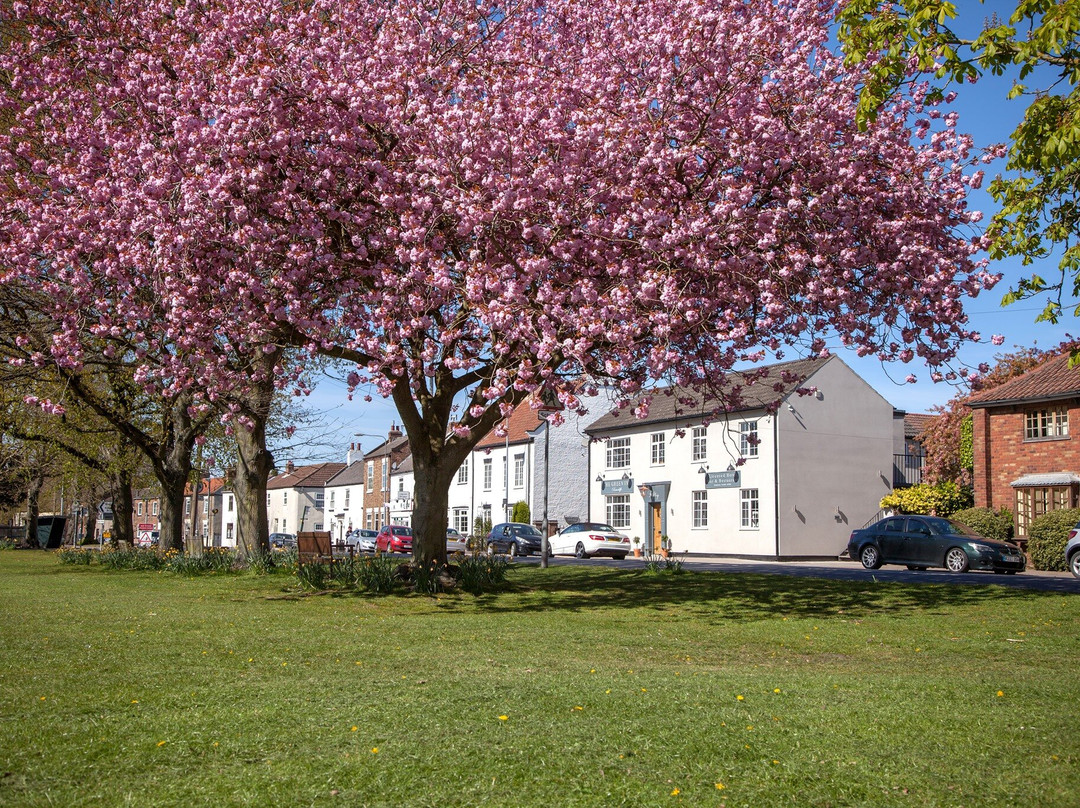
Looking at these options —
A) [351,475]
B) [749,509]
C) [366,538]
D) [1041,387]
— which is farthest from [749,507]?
[351,475]

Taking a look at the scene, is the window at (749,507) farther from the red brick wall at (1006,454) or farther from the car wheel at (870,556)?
→ the car wheel at (870,556)

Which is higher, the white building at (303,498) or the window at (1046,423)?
the window at (1046,423)

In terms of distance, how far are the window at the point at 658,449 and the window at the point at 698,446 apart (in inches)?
77.9

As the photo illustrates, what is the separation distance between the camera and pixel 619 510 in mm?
47469

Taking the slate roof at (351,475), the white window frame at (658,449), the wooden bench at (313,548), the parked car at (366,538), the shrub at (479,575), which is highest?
the white window frame at (658,449)

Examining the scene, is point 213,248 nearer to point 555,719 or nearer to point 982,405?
point 555,719

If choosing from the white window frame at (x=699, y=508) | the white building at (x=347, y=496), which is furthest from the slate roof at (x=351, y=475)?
the white window frame at (x=699, y=508)

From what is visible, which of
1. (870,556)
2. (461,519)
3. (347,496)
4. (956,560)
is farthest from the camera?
(347,496)

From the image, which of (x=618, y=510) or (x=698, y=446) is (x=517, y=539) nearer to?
(x=618, y=510)

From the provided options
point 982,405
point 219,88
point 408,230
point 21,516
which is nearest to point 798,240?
point 408,230

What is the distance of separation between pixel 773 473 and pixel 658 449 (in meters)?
7.49

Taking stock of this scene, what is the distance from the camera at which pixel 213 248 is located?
13.8m

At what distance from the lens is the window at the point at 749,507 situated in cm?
3994

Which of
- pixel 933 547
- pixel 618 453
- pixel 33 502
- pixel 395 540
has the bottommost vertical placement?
pixel 395 540
